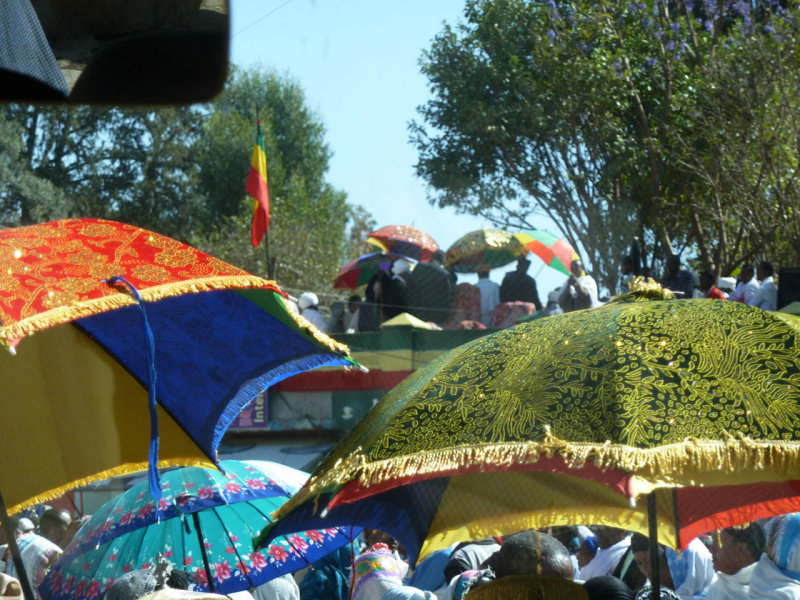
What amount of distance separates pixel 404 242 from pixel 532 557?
13162mm

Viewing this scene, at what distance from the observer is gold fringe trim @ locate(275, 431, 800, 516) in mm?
2699

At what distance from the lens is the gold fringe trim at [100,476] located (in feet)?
13.8

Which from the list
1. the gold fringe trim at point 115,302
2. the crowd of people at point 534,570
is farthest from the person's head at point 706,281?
the gold fringe trim at point 115,302

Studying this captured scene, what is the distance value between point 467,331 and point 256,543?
9851 mm

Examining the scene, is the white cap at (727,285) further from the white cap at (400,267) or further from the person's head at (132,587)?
the person's head at (132,587)

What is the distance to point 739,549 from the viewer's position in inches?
205

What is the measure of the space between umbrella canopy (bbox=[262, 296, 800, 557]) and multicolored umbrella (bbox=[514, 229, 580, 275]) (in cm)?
1272

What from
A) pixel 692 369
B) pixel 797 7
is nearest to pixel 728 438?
pixel 692 369

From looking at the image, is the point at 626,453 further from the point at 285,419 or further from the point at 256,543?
the point at 285,419

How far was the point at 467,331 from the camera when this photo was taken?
43.3 feet

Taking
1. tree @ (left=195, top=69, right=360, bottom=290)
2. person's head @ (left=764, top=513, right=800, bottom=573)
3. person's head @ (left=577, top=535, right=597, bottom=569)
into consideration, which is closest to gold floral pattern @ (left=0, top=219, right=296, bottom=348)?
person's head @ (left=764, top=513, right=800, bottom=573)

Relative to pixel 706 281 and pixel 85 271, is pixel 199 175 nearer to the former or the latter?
pixel 706 281

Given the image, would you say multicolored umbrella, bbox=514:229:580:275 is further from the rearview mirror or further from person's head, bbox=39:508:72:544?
the rearview mirror

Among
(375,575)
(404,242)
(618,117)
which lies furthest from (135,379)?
(618,117)
